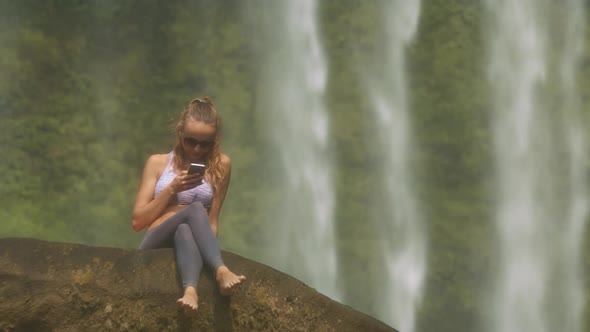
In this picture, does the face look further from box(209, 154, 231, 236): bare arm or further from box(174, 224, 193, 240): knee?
box(174, 224, 193, 240): knee

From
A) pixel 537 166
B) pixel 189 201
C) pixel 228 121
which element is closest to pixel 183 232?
pixel 189 201

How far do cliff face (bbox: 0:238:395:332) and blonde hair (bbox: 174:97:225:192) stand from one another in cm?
47

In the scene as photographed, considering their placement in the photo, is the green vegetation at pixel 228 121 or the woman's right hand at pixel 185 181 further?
the green vegetation at pixel 228 121

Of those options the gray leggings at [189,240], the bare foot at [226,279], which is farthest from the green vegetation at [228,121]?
the bare foot at [226,279]

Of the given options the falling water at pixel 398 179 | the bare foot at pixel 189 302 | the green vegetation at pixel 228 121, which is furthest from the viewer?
the falling water at pixel 398 179

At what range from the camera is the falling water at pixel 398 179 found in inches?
490

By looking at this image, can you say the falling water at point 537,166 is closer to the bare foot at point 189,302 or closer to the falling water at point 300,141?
the falling water at point 300,141

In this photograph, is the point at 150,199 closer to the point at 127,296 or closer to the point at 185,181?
the point at 185,181

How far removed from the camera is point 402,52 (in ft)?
43.7

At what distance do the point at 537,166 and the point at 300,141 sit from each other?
3660 millimetres

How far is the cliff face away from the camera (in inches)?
143

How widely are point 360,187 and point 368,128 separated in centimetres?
93

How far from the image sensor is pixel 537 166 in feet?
42.9

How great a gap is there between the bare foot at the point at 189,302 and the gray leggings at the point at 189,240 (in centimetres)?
4
